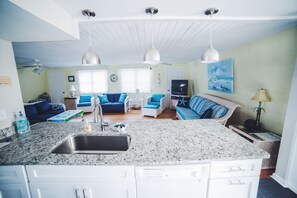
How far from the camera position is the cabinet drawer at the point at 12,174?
0.93 meters

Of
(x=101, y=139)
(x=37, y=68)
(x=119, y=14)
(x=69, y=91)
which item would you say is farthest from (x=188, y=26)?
(x=69, y=91)

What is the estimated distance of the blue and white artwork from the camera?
2.92 metres

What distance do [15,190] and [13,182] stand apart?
0.09 metres

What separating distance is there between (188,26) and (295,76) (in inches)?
59.3

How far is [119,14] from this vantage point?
127 cm

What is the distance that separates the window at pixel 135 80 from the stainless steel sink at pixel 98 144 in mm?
5007

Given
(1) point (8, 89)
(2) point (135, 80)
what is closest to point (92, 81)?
(2) point (135, 80)

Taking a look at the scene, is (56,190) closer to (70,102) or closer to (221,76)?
(221,76)

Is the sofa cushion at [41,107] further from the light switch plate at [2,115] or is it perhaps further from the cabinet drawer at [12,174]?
the cabinet drawer at [12,174]

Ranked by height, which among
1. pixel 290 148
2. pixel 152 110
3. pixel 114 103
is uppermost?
pixel 290 148

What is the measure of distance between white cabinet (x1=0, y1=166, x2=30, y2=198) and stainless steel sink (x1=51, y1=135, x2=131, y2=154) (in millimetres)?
414

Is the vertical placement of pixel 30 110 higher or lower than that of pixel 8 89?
lower

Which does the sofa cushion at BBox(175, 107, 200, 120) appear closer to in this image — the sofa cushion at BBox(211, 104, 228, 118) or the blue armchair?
the sofa cushion at BBox(211, 104, 228, 118)

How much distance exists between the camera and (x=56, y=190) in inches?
38.8
